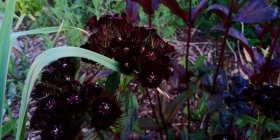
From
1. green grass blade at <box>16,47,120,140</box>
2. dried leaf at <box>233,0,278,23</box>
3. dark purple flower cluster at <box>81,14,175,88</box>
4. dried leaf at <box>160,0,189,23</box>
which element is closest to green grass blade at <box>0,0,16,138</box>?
green grass blade at <box>16,47,120,140</box>

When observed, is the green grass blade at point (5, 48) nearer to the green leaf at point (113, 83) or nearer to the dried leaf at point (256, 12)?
the green leaf at point (113, 83)

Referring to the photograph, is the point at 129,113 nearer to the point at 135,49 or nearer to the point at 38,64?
the point at 135,49

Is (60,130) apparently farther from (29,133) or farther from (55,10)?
(55,10)

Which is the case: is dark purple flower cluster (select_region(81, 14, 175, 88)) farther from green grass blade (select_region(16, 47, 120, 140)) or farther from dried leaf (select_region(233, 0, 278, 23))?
dried leaf (select_region(233, 0, 278, 23))

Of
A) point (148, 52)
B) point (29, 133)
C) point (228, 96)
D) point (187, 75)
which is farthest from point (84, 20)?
point (148, 52)

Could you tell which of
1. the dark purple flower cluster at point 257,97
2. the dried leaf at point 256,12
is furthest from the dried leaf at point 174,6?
the dark purple flower cluster at point 257,97

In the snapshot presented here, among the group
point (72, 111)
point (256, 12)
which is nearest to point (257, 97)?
point (256, 12)
